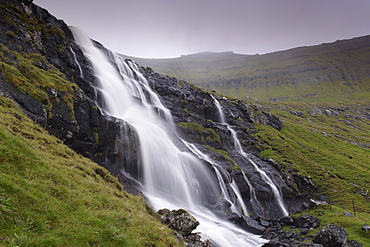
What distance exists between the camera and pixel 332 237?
19.2 m

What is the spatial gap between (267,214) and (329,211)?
28.7ft

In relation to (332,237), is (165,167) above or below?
above

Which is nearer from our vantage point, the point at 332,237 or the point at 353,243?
the point at 353,243

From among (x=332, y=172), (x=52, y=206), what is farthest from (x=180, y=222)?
(x=332, y=172)

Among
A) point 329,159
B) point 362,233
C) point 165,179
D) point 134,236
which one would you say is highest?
point 134,236

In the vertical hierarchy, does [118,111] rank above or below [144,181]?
above

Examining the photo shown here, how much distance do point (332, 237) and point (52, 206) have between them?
77.3 ft

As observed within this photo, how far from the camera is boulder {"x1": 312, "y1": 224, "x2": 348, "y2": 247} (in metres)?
19.1

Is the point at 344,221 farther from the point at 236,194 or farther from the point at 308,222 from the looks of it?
the point at 236,194

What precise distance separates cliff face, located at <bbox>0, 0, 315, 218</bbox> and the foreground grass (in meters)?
6.58

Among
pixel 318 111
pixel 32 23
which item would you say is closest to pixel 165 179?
pixel 32 23

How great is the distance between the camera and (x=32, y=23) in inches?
1189

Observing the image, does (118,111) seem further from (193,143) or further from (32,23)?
(32,23)

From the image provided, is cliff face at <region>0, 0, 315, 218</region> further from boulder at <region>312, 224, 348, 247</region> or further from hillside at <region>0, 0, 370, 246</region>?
boulder at <region>312, 224, 348, 247</region>
